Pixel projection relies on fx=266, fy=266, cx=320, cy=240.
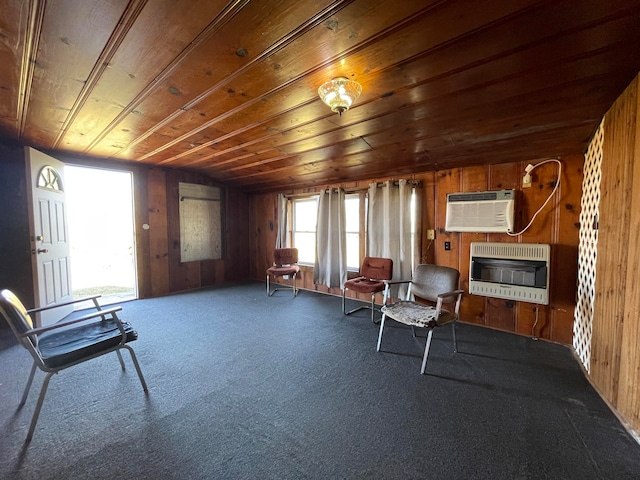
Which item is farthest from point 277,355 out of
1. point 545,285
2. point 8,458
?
point 545,285

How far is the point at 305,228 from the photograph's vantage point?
5.04 meters

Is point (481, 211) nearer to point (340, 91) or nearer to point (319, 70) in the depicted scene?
point (340, 91)

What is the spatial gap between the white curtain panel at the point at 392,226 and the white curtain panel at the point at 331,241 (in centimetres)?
50

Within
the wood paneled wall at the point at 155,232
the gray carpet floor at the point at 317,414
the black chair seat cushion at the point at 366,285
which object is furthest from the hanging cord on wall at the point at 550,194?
the wood paneled wall at the point at 155,232

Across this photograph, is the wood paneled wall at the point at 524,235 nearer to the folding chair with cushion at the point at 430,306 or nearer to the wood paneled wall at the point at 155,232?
the folding chair with cushion at the point at 430,306

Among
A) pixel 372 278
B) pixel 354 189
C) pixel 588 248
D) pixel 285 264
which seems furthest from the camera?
pixel 285 264

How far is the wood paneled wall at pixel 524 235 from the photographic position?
2658mm

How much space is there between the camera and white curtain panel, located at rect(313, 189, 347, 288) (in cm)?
427

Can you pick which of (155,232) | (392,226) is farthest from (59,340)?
(392,226)

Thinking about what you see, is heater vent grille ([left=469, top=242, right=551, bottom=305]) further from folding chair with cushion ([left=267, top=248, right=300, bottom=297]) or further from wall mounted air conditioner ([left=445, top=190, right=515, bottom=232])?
folding chair with cushion ([left=267, top=248, right=300, bottom=297])

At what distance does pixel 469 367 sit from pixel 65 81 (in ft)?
11.6

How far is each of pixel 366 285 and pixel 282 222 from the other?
7.65 feet

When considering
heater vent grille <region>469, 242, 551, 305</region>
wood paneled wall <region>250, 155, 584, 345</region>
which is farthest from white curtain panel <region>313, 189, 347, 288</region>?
heater vent grille <region>469, 242, 551, 305</region>

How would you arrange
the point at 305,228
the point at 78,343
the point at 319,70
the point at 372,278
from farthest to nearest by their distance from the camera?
the point at 305,228 < the point at 372,278 < the point at 78,343 < the point at 319,70
